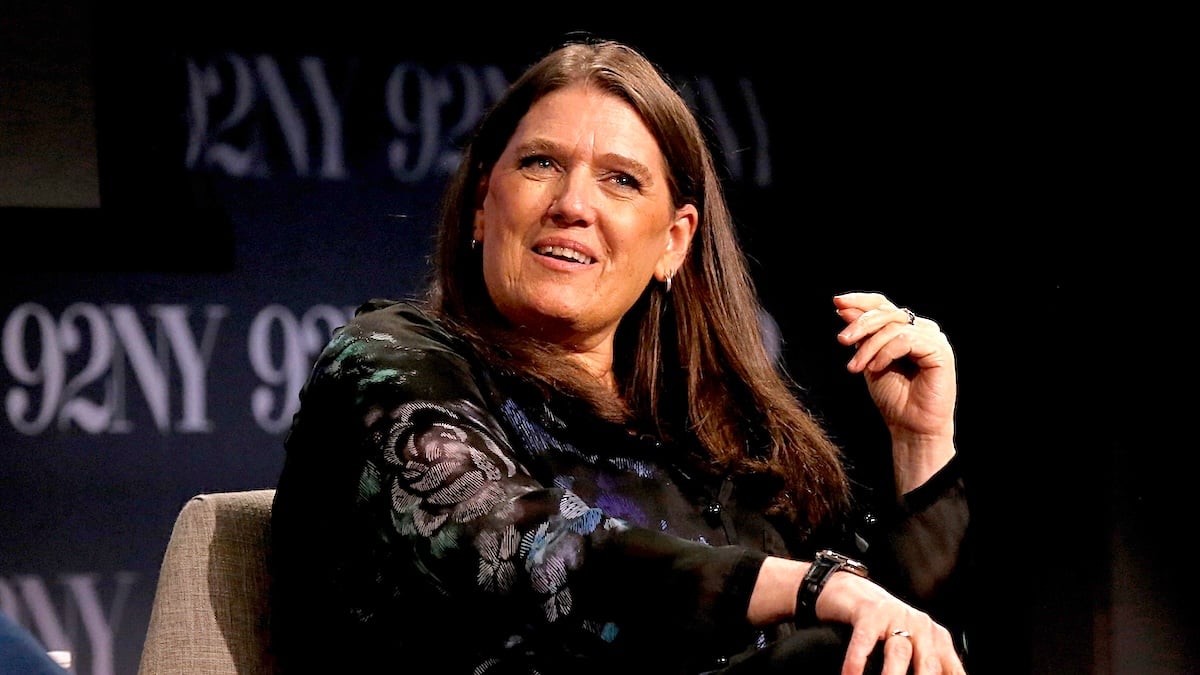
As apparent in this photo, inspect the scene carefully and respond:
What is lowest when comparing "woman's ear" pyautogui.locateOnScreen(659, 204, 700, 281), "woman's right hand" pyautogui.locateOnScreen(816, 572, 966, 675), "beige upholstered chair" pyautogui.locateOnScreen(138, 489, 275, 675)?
"beige upholstered chair" pyautogui.locateOnScreen(138, 489, 275, 675)

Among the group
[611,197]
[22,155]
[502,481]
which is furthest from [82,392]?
[502,481]

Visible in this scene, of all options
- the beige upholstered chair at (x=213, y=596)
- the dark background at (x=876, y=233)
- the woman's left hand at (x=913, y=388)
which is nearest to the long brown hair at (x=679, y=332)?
the woman's left hand at (x=913, y=388)

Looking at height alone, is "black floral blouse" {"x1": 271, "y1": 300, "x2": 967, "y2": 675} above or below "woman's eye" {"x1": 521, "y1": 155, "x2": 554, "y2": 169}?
below

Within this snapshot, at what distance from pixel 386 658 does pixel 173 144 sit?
5.55 ft

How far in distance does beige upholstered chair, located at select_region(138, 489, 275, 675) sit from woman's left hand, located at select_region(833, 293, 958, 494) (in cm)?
76

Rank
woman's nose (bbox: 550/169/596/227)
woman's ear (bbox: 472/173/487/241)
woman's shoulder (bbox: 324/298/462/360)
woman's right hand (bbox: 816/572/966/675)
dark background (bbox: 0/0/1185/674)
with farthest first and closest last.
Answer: dark background (bbox: 0/0/1185/674), woman's ear (bbox: 472/173/487/241), woman's nose (bbox: 550/169/596/227), woman's shoulder (bbox: 324/298/462/360), woman's right hand (bbox: 816/572/966/675)

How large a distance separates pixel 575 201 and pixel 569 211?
15 mm

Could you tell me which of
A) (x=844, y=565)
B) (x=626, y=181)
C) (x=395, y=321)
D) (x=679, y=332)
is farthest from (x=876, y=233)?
(x=844, y=565)

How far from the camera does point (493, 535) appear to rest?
121cm

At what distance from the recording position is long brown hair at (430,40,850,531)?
175cm

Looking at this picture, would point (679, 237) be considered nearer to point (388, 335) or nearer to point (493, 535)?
point (388, 335)

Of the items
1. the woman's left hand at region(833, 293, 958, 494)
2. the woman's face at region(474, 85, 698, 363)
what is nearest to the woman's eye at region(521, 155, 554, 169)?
the woman's face at region(474, 85, 698, 363)

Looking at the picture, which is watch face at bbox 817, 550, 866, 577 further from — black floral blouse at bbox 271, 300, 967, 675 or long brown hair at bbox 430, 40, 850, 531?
long brown hair at bbox 430, 40, 850, 531

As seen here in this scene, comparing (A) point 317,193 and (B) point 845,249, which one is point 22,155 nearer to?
(A) point 317,193
